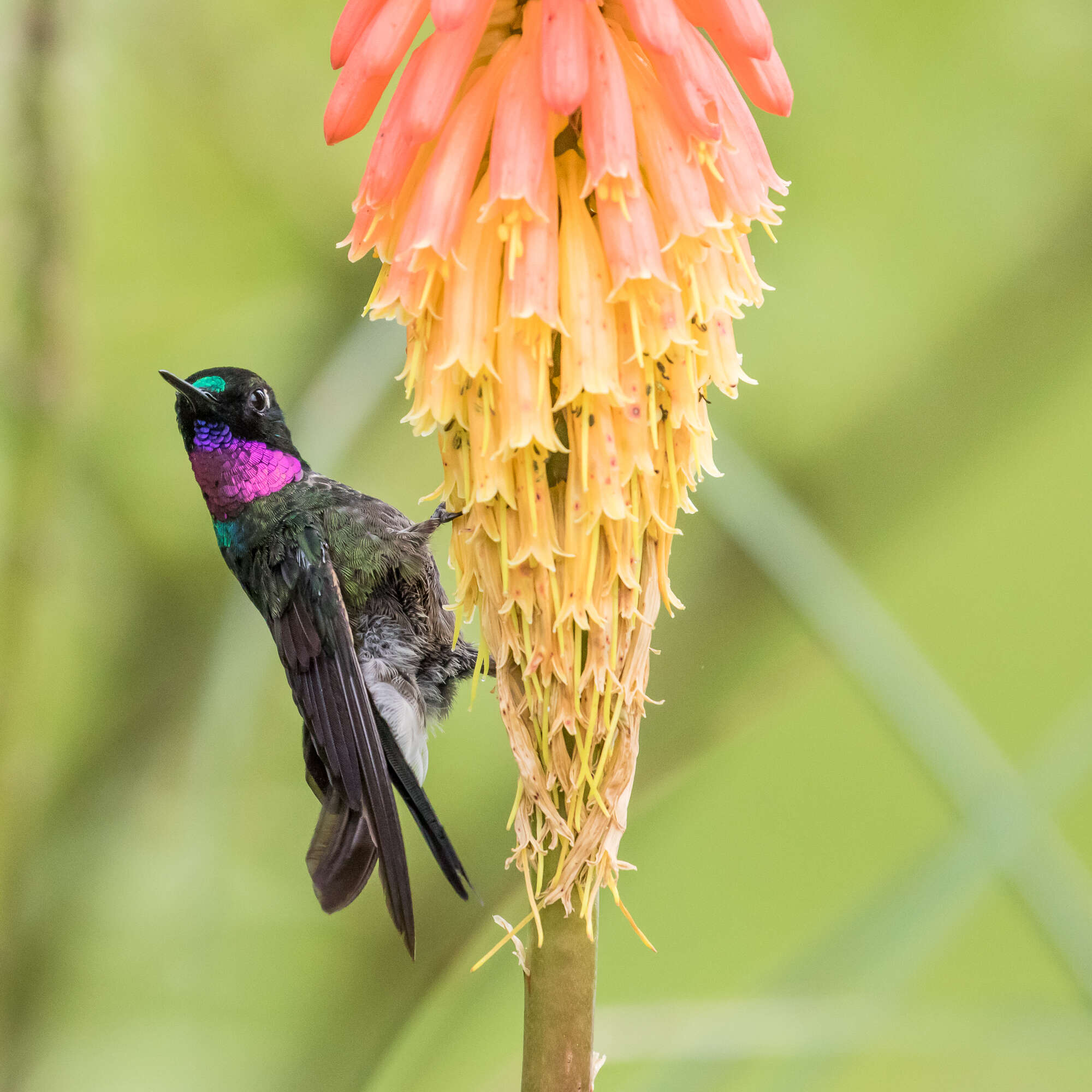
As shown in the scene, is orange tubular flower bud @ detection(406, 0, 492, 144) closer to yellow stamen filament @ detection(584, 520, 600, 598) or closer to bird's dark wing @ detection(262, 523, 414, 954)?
yellow stamen filament @ detection(584, 520, 600, 598)

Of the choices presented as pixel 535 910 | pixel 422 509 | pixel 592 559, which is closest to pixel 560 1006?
pixel 535 910

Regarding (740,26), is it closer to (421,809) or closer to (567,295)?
(567,295)

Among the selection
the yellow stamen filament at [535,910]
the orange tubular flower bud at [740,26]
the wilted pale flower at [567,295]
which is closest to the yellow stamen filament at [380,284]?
the wilted pale flower at [567,295]

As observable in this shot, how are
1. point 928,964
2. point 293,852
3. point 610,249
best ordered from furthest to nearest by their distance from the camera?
point 293,852
point 928,964
point 610,249

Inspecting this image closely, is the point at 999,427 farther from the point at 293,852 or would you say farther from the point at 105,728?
the point at 105,728

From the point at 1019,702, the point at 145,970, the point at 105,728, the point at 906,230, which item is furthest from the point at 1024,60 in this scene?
the point at 145,970

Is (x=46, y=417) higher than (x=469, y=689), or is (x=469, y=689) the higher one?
(x=46, y=417)

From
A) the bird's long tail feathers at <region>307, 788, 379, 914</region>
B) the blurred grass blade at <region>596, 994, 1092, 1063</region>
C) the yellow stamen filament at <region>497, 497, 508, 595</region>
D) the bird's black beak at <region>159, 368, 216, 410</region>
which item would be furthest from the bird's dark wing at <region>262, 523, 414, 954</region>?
the blurred grass blade at <region>596, 994, 1092, 1063</region>

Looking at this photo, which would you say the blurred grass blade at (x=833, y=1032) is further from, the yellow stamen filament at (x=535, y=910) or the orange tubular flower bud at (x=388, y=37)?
the orange tubular flower bud at (x=388, y=37)
